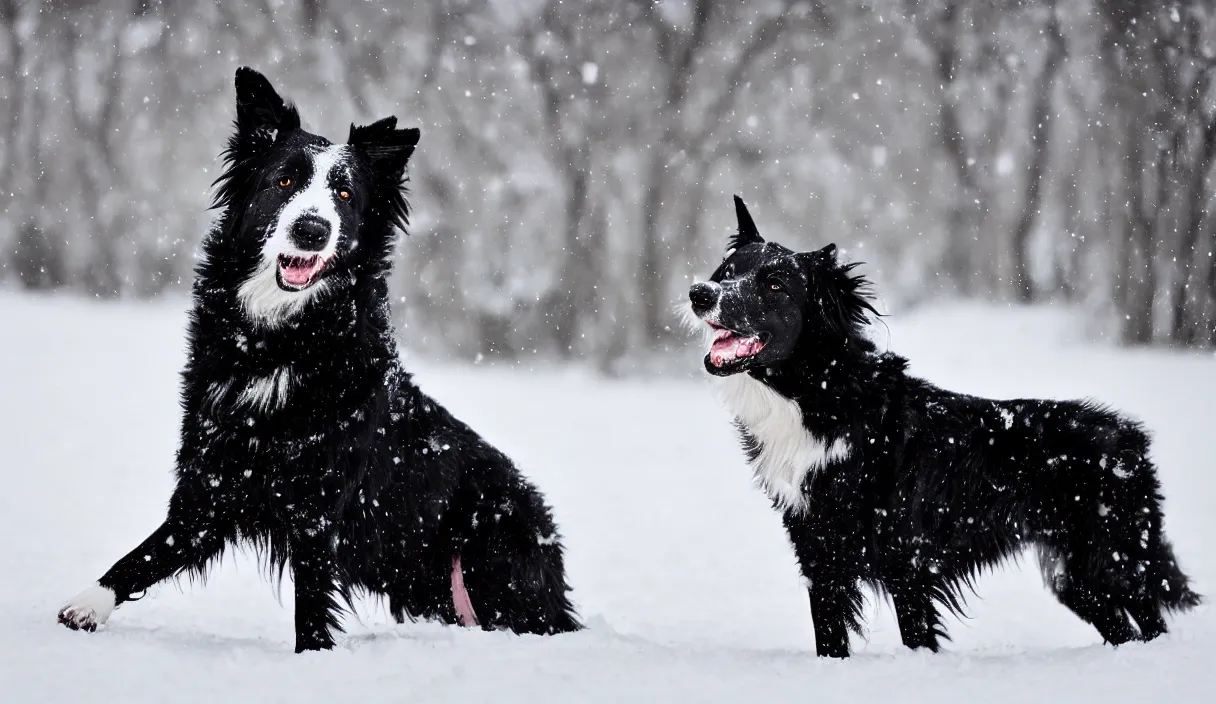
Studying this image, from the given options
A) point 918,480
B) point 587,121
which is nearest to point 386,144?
point 918,480

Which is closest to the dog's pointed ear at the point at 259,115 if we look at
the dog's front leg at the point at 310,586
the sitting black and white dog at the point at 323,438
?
the sitting black and white dog at the point at 323,438

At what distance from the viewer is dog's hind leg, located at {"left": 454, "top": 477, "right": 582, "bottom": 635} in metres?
4.00

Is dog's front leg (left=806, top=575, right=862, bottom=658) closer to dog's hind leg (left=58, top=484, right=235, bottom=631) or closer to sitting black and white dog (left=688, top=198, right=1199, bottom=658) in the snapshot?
sitting black and white dog (left=688, top=198, right=1199, bottom=658)

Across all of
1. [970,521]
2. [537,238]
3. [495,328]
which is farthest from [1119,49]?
[970,521]

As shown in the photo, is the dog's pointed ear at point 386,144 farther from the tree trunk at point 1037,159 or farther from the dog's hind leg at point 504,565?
the tree trunk at point 1037,159

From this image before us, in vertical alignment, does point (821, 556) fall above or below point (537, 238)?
below

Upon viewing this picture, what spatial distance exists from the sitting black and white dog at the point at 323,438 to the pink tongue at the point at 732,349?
3.09 feet

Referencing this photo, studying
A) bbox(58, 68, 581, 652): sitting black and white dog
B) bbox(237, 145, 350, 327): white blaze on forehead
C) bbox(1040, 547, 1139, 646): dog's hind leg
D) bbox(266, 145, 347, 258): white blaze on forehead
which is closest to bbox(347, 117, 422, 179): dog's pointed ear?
bbox(58, 68, 581, 652): sitting black and white dog

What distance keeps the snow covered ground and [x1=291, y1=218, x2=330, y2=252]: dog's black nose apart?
1.40 m

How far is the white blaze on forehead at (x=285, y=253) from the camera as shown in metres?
3.64

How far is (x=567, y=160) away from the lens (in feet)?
A: 57.4

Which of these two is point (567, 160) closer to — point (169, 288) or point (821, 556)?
point (169, 288)

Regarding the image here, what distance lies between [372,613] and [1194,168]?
60.4 feet

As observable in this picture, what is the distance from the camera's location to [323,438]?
11.7 ft
